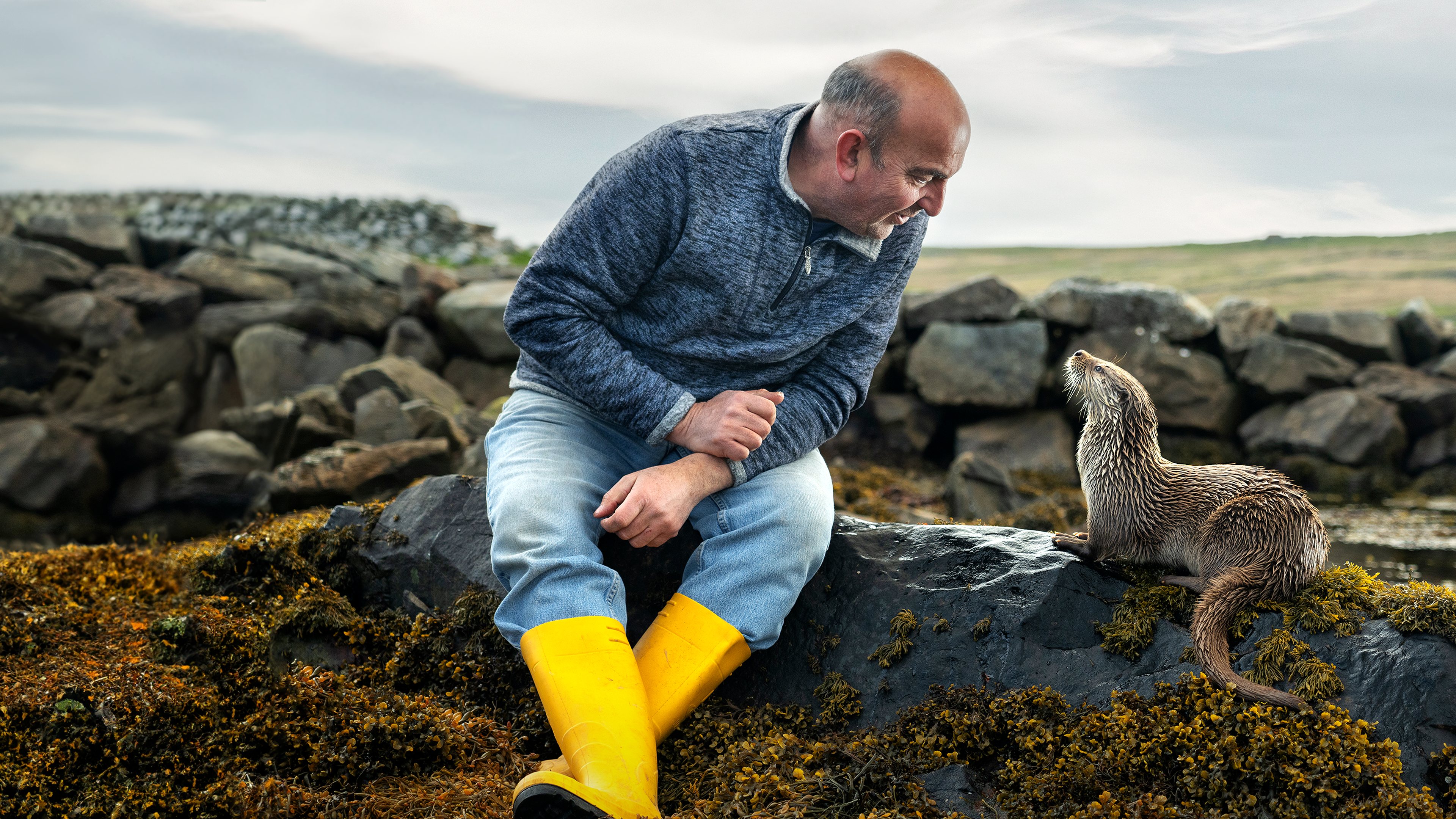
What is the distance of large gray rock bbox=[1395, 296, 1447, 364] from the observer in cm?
1156

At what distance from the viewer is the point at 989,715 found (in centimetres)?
314

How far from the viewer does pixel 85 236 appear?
13.0 m

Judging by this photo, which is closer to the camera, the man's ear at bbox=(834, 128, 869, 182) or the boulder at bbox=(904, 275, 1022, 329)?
the man's ear at bbox=(834, 128, 869, 182)

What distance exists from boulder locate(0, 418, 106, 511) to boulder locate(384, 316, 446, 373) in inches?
135

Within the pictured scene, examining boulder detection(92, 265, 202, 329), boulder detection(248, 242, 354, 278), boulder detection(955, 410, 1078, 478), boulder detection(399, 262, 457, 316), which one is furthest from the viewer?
boulder detection(248, 242, 354, 278)

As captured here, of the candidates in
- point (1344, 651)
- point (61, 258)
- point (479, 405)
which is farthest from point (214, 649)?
point (61, 258)

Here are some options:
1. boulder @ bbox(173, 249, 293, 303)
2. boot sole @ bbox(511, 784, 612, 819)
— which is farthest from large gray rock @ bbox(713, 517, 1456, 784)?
boulder @ bbox(173, 249, 293, 303)

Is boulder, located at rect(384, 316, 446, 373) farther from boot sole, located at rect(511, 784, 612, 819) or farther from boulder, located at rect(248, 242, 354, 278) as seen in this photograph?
boot sole, located at rect(511, 784, 612, 819)

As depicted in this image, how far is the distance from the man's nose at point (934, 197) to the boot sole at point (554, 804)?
2.24 meters

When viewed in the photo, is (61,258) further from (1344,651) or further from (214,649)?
(1344,651)

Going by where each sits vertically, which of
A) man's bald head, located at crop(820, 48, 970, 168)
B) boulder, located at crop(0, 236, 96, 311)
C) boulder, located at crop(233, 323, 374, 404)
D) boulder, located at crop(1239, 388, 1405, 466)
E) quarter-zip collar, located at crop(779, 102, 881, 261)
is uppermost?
man's bald head, located at crop(820, 48, 970, 168)

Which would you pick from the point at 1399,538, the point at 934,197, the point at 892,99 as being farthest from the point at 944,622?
the point at 1399,538

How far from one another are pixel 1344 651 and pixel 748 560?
1.86 m

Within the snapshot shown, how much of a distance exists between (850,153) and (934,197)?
35 cm
